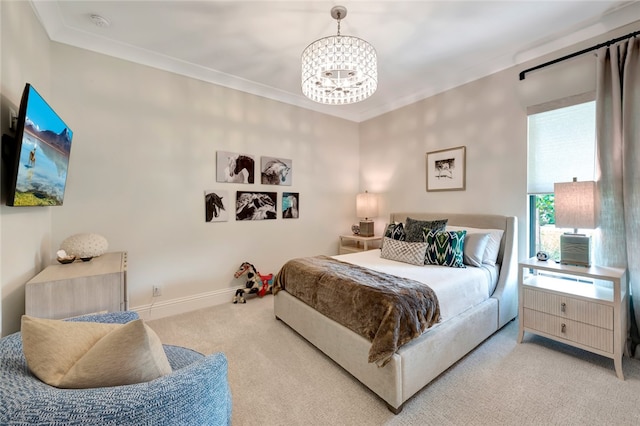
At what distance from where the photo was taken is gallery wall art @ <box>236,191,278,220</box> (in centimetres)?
346

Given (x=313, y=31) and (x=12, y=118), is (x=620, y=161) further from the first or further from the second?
(x=12, y=118)

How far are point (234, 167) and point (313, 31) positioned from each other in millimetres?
1795

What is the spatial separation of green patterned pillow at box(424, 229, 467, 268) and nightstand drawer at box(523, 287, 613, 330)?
1.91ft

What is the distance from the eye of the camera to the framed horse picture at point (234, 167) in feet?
10.8

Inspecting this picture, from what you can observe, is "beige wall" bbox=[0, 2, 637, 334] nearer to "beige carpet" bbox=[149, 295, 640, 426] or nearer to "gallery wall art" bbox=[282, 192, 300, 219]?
"gallery wall art" bbox=[282, 192, 300, 219]

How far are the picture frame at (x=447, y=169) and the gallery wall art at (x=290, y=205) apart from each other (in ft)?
6.26

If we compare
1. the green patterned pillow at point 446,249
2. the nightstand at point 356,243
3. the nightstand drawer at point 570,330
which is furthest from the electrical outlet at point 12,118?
the nightstand drawer at point 570,330

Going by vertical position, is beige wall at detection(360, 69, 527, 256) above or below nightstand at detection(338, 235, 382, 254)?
above

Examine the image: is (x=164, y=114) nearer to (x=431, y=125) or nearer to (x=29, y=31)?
(x=29, y=31)

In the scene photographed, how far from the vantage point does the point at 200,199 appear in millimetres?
3170

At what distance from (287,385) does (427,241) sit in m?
1.88

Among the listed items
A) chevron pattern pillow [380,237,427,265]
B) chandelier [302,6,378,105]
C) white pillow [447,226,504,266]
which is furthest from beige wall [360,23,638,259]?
chandelier [302,6,378,105]

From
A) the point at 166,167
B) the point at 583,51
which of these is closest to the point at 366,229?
the point at 166,167

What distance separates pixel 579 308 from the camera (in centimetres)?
204
